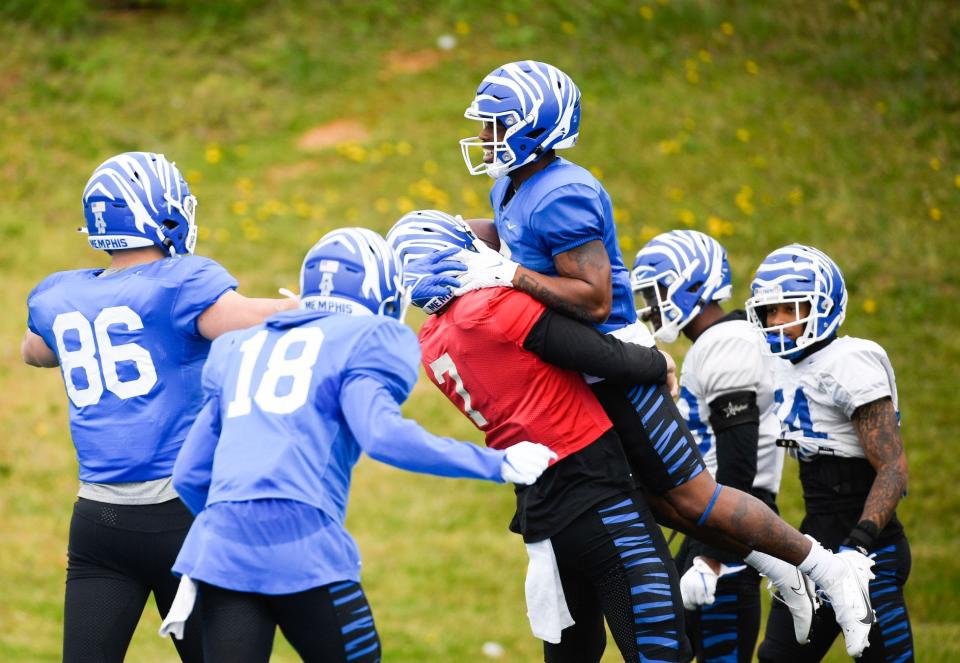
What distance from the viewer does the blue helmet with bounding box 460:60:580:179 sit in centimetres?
469

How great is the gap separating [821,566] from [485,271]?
1722 millimetres

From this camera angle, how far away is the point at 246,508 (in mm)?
3809

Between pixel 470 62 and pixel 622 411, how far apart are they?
9.35 meters

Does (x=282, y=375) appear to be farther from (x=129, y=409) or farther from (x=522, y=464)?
(x=129, y=409)

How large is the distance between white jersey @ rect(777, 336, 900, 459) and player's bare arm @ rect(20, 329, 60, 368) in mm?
3008

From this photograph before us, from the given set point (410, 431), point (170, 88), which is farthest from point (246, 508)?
point (170, 88)

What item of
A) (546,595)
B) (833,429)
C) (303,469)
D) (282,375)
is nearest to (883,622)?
(833,429)

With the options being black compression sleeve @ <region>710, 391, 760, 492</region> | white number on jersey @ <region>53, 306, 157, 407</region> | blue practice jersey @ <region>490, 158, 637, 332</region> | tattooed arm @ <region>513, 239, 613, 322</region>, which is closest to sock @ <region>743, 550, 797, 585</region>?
black compression sleeve @ <region>710, 391, 760, 492</region>

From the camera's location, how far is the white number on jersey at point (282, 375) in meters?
3.86

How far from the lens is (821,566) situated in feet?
16.1

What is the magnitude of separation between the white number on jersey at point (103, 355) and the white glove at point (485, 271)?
1.15 m

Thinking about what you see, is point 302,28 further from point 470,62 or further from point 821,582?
point 821,582

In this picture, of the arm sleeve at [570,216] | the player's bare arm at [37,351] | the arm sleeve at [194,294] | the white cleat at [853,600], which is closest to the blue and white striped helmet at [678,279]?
the arm sleeve at [570,216]

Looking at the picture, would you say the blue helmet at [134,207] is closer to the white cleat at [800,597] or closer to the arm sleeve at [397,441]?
the arm sleeve at [397,441]
